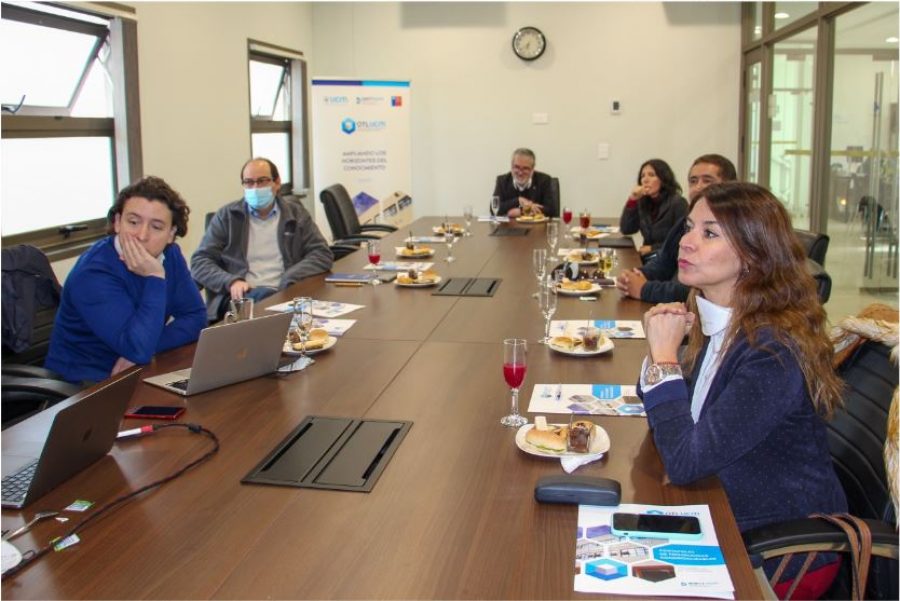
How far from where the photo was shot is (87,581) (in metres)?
1.18

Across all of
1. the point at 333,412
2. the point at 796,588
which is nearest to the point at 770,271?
the point at 796,588

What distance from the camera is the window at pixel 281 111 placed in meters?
7.09

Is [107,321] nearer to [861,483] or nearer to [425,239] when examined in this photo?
[861,483]

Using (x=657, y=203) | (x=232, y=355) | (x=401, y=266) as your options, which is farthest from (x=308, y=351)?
(x=657, y=203)

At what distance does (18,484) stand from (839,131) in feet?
17.0

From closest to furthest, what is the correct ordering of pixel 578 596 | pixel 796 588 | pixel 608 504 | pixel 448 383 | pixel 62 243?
1. pixel 578 596
2. pixel 608 504
3. pixel 796 588
4. pixel 448 383
5. pixel 62 243

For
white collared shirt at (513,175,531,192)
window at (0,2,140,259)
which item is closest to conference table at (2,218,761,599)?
window at (0,2,140,259)

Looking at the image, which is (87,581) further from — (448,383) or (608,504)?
(448,383)

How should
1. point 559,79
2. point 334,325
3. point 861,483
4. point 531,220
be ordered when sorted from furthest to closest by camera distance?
point 559,79 → point 531,220 → point 334,325 → point 861,483

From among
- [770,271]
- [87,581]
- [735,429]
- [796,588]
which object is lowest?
[796,588]

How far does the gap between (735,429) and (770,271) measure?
1.22 feet

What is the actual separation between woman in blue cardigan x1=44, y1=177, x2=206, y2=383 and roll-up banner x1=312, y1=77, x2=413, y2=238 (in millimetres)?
4784

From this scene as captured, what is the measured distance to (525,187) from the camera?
6.70 meters

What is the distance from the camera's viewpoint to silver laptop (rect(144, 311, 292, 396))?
197cm
